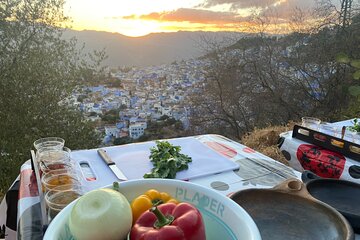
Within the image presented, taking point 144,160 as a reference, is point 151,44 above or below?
above

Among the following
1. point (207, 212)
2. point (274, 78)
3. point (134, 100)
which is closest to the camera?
point (207, 212)

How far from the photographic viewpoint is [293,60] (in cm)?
541

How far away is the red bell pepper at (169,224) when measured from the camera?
0.51 meters

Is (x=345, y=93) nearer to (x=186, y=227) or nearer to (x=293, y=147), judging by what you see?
(x=293, y=147)

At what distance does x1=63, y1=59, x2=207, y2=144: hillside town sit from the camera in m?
3.35

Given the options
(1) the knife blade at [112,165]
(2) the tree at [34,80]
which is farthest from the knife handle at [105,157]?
(2) the tree at [34,80]

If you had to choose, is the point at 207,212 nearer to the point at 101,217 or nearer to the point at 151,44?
the point at 101,217

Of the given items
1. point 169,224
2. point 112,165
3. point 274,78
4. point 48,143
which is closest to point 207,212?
point 169,224

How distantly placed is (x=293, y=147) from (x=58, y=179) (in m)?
1.20

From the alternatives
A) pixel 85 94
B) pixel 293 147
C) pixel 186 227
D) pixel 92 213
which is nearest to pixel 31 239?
pixel 92 213

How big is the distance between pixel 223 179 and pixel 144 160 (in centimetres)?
32

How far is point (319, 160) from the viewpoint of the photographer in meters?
1.54

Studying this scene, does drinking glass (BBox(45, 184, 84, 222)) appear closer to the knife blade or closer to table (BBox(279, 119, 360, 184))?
the knife blade

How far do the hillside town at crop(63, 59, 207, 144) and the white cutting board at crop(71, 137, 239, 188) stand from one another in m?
1.64
